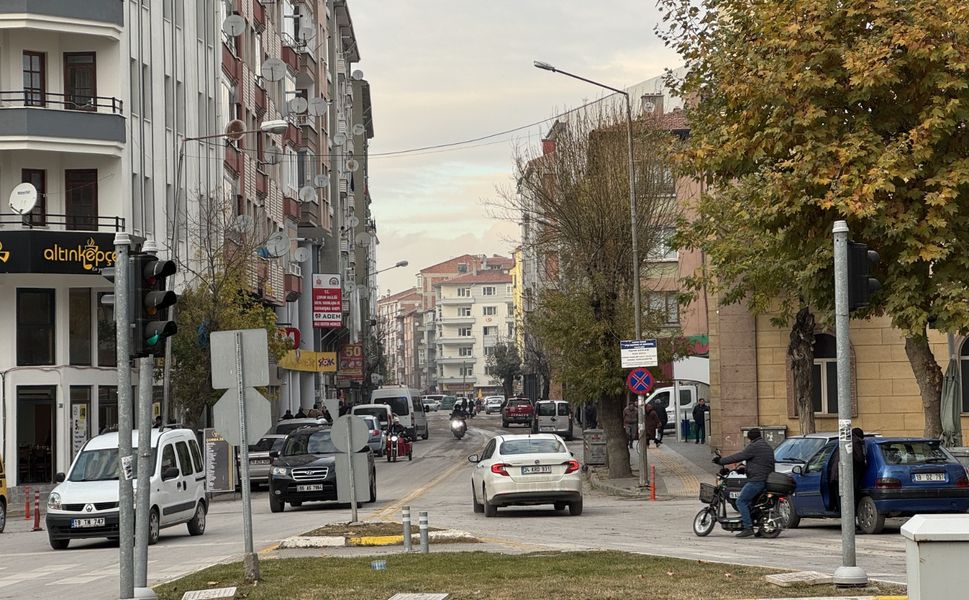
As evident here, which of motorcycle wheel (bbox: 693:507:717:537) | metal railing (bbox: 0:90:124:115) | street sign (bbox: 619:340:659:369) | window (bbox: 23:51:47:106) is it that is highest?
window (bbox: 23:51:47:106)

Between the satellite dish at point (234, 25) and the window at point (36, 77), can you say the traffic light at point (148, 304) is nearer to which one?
the window at point (36, 77)

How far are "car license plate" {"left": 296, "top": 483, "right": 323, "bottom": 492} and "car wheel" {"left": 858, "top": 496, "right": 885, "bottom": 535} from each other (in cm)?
1225

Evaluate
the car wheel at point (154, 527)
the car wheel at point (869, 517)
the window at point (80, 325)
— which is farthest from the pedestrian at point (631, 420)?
the car wheel at point (154, 527)

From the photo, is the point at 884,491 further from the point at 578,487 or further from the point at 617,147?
the point at 617,147

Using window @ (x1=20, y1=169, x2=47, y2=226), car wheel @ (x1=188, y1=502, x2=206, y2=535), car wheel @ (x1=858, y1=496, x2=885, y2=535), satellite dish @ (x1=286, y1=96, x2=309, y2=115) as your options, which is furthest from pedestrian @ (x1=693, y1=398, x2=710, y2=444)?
car wheel @ (x1=858, y1=496, x2=885, y2=535)

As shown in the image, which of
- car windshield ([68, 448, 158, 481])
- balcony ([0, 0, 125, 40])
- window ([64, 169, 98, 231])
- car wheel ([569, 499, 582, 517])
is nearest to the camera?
car windshield ([68, 448, 158, 481])

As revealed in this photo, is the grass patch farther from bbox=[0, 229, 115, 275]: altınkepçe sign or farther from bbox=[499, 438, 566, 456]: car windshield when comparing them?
bbox=[0, 229, 115, 275]: altınkepçe sign

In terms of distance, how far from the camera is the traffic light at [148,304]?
13250mm

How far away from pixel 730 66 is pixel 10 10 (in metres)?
22.4

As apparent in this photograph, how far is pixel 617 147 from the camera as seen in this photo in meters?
42.2

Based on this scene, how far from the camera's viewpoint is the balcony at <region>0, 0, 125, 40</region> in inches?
1577

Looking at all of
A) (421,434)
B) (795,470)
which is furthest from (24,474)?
(421,434)

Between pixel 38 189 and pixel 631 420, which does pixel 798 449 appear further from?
pixel 631 420

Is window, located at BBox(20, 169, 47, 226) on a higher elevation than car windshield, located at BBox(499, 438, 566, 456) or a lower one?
higher
